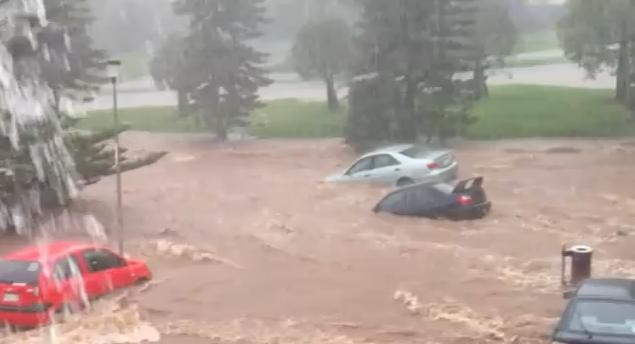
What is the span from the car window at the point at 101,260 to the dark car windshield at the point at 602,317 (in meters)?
6.98

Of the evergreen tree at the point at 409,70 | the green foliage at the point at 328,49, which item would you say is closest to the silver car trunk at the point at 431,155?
the evergreen tree at the point at 409,70

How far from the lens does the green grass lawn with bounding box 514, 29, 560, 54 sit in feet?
237

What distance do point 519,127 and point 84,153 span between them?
19553mm

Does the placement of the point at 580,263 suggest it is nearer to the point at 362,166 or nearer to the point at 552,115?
the point at 362,166

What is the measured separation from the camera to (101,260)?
15.8 meters

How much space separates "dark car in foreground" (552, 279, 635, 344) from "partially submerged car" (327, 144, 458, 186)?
13.6 m

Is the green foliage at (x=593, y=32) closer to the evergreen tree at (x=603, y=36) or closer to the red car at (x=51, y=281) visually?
the evergreen tree at (x=603, y=36)

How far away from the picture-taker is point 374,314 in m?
14.7

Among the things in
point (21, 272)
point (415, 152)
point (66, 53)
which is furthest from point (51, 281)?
point (66, 53)

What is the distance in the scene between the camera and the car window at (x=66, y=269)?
14688 millimetres

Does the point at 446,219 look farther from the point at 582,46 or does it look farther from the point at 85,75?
the point at 85,75

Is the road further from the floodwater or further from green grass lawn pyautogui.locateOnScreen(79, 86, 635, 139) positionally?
the floodwater

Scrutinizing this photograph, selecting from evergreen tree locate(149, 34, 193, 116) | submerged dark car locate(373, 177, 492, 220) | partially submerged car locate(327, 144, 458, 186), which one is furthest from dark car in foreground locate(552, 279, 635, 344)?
evergreen tree locate(149, 34, 193, 116)

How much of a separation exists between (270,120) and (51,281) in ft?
105
